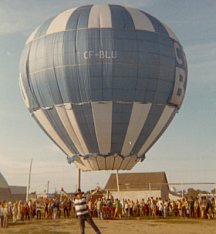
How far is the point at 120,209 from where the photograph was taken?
26.3m

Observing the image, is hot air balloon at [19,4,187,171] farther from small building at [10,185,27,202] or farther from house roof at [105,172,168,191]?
house roof at [105,172,168,191]

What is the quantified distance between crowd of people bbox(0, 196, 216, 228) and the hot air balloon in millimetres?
6473

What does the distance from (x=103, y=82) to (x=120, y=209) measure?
31.4 feet

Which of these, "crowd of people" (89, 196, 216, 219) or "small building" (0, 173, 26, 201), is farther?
"small building" (0, 173, 26, 201)

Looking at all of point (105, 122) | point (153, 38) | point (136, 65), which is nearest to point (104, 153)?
point (105, 122)

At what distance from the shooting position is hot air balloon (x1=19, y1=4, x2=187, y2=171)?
31406mm

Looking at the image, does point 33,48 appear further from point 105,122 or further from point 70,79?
point 105,122

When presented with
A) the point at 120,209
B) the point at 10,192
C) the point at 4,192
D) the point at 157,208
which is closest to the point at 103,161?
the point at 120,209

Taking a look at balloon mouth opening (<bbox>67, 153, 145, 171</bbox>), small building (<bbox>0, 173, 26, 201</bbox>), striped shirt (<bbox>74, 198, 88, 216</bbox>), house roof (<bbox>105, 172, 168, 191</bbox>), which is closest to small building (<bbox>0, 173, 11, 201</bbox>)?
small building (<bbox>0, 173, 26, 201</bbox>)

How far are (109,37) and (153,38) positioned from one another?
11.6ft

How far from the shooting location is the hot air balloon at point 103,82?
31.4m

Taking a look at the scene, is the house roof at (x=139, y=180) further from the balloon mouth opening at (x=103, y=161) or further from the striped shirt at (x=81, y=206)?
the striped shirt at (x=81, y=206)

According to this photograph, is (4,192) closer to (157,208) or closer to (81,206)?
(157,208)

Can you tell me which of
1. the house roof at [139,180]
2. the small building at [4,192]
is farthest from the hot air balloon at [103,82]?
the house roof at [139,180]
